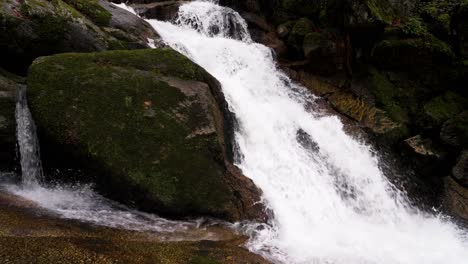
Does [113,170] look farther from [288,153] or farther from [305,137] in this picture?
[305,137]

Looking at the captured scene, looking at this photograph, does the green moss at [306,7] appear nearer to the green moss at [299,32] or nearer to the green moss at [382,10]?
the green moss at [299,32]

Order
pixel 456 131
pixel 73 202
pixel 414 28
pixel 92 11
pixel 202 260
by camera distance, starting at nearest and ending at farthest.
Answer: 1. pixel 202 260
2. pixel 73 202
3. pixel 92 11
4. pixel 456 131
5. pixel 414 28

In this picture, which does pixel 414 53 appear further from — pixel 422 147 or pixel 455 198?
pixel 455 198

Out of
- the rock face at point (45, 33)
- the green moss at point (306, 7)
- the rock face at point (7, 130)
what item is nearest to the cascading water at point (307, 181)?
the rock face at point (45, 33)

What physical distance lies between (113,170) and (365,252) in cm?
459

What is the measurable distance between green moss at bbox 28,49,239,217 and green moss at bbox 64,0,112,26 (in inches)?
119

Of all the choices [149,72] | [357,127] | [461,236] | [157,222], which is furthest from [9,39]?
[461,236]

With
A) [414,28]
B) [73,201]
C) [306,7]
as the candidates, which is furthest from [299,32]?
[73,201]

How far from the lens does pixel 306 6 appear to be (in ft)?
55.1

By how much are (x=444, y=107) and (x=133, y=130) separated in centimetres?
1127

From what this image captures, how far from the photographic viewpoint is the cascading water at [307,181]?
6777 mm

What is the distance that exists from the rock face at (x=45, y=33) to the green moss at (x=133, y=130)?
1240 mm

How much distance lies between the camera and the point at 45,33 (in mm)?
8609

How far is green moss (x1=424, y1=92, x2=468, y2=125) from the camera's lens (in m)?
13.0
